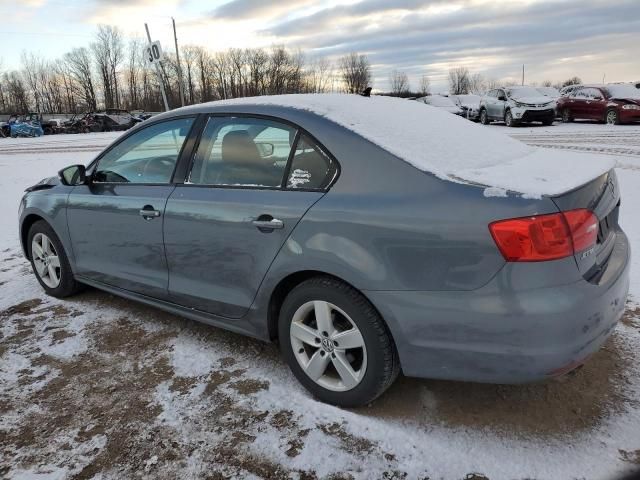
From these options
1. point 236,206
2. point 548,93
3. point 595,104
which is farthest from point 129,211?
point 548,93

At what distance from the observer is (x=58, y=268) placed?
14.3ft

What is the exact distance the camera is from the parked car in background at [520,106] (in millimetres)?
19844

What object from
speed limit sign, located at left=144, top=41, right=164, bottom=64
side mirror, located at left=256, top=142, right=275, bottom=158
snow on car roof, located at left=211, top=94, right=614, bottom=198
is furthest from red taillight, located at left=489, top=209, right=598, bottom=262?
speed limit sign, located at left=144, top=41, right=164, bottom=64

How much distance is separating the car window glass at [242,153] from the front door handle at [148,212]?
0.32 metres

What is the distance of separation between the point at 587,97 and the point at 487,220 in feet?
70.1

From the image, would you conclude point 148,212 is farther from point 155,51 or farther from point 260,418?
point 155,51

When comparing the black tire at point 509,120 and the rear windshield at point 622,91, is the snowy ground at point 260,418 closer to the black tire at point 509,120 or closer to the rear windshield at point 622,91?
the black tire at point 509,120

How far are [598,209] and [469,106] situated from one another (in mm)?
24904

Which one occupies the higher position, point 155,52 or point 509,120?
point 155,52

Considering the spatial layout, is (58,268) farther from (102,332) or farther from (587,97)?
(587,97)

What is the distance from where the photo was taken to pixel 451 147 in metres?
2.70

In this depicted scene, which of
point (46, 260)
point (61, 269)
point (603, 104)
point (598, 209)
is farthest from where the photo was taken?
point (603, 104)

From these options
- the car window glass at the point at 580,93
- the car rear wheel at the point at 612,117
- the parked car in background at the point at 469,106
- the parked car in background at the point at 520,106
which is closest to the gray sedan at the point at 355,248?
the parked car in background at the point at 520,106

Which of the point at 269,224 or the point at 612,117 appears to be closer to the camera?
the point at 269,224
